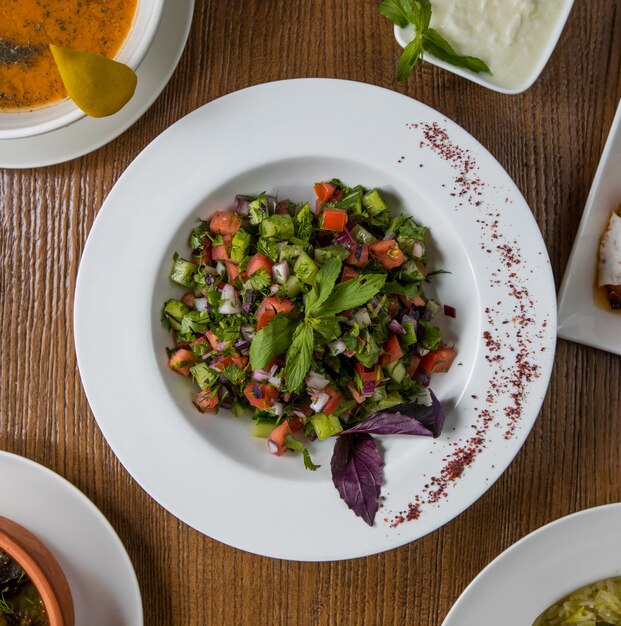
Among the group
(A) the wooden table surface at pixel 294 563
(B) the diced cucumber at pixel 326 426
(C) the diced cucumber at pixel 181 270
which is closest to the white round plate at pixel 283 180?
(C) the diced cucumber at pixel 181 270

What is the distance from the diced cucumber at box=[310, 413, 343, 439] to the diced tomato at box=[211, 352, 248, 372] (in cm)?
24

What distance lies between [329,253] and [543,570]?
1.11 metres

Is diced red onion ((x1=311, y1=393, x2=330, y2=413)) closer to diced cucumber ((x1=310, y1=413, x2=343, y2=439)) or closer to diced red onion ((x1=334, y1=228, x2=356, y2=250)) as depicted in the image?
diced cucumber ((x1=310, y1=413, x2=343, y2=439))

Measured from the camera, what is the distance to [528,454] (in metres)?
2.01

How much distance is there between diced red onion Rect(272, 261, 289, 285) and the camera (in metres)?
1.70

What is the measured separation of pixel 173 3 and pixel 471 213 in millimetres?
985

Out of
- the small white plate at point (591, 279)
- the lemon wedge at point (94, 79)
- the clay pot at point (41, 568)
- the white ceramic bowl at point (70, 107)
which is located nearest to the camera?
the lemon wedge at point (94, 79)

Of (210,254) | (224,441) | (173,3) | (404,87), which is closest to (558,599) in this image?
(224,441)

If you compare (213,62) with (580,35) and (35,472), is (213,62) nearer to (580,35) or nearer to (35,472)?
(580,35)

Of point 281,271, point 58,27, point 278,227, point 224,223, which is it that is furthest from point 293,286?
point 58,27

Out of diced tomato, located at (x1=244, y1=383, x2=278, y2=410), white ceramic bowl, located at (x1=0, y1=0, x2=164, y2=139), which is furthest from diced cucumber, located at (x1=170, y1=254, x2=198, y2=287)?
white ceramic bowl, located at (x1=0, y1=0, x2=164, y2=139)

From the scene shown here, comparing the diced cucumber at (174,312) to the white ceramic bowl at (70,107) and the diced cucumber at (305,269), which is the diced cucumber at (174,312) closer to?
the diced cucumber at (305,269)

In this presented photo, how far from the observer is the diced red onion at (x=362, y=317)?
168 centimetres

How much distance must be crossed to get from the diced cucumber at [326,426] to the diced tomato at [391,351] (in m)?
0.20
